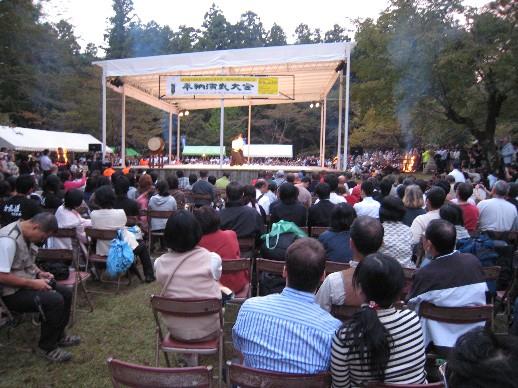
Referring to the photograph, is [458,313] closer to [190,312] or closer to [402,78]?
[190,312]

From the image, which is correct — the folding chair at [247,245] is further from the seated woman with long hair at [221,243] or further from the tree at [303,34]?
the tree at [303,34]

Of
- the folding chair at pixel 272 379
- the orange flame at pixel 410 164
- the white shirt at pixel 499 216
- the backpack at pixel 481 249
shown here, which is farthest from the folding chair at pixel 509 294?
the orange flame at pixel 410 164

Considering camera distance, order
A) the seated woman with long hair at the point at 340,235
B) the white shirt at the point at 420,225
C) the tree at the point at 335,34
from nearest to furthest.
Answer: the seated woman with long hair at the point at 340,235, the white shirt at the point at 420,225, the tree at the point at 335,34

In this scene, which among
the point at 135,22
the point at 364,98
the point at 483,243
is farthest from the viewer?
the point at 135,22

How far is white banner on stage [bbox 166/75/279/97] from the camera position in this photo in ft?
40.4

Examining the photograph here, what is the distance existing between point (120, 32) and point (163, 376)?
5176cm

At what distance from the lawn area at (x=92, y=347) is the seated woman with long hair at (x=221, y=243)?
2.73 feet

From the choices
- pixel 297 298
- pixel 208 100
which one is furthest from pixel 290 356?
pixel 208 100

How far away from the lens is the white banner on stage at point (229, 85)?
1233 centimetres

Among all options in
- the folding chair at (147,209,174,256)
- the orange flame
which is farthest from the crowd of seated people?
the orange flame

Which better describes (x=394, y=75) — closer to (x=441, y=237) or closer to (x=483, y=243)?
(x=483, y=243)

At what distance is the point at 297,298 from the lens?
203cm

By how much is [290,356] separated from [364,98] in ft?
51.1

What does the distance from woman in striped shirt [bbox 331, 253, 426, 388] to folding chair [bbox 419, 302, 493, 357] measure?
0.72 m
